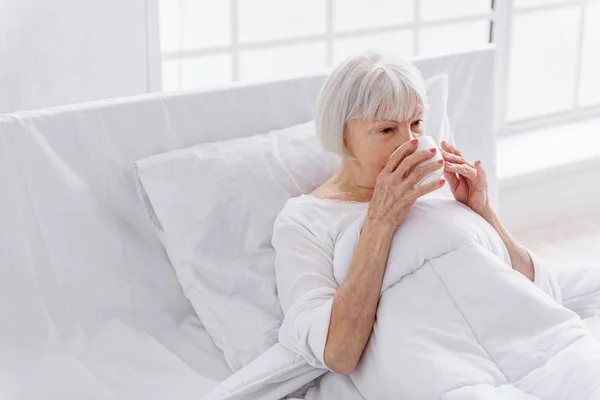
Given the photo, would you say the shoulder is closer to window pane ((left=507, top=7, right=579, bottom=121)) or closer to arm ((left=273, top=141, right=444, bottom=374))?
arm ((left=273, top=141, right=444, bottom=374))

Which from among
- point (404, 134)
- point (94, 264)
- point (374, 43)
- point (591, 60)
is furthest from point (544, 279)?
point (591, 60)

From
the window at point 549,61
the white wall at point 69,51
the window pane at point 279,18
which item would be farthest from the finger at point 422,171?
the window at point 549,61

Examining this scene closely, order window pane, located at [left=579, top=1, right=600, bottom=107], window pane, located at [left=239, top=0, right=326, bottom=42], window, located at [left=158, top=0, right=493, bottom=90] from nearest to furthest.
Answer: window, located at [left=158, top=0, right=493, bottom=90] → window pane, located at [left=239, top=0, right=326, bottom=42] → window pane, located at [left=579, top=1, right=600, bottom=107]

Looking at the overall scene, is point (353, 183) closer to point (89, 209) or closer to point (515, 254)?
point (515, 254)

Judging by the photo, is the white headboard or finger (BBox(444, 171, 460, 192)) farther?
the white headboard

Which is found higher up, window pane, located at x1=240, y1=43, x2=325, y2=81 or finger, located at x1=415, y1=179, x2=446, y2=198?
window pane, located at x1=240, y1=43, x2=325, y2=81

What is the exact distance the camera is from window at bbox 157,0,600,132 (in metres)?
2.90

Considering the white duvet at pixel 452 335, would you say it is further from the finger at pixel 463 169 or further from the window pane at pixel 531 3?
the window pane at pixel 531 3

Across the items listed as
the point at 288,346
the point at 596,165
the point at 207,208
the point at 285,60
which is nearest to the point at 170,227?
the point at 207,208

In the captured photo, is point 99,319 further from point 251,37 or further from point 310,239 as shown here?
point 251,37

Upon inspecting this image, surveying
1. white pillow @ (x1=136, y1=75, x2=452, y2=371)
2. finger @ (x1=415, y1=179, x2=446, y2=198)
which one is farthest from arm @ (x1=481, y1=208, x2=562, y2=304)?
white pillow @ (x1=136, y1=75, x2=452, y2=371)

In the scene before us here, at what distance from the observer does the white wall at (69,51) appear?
86.2 inches

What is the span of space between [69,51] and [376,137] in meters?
0.90

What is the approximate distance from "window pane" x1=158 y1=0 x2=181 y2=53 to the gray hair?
100 cm
